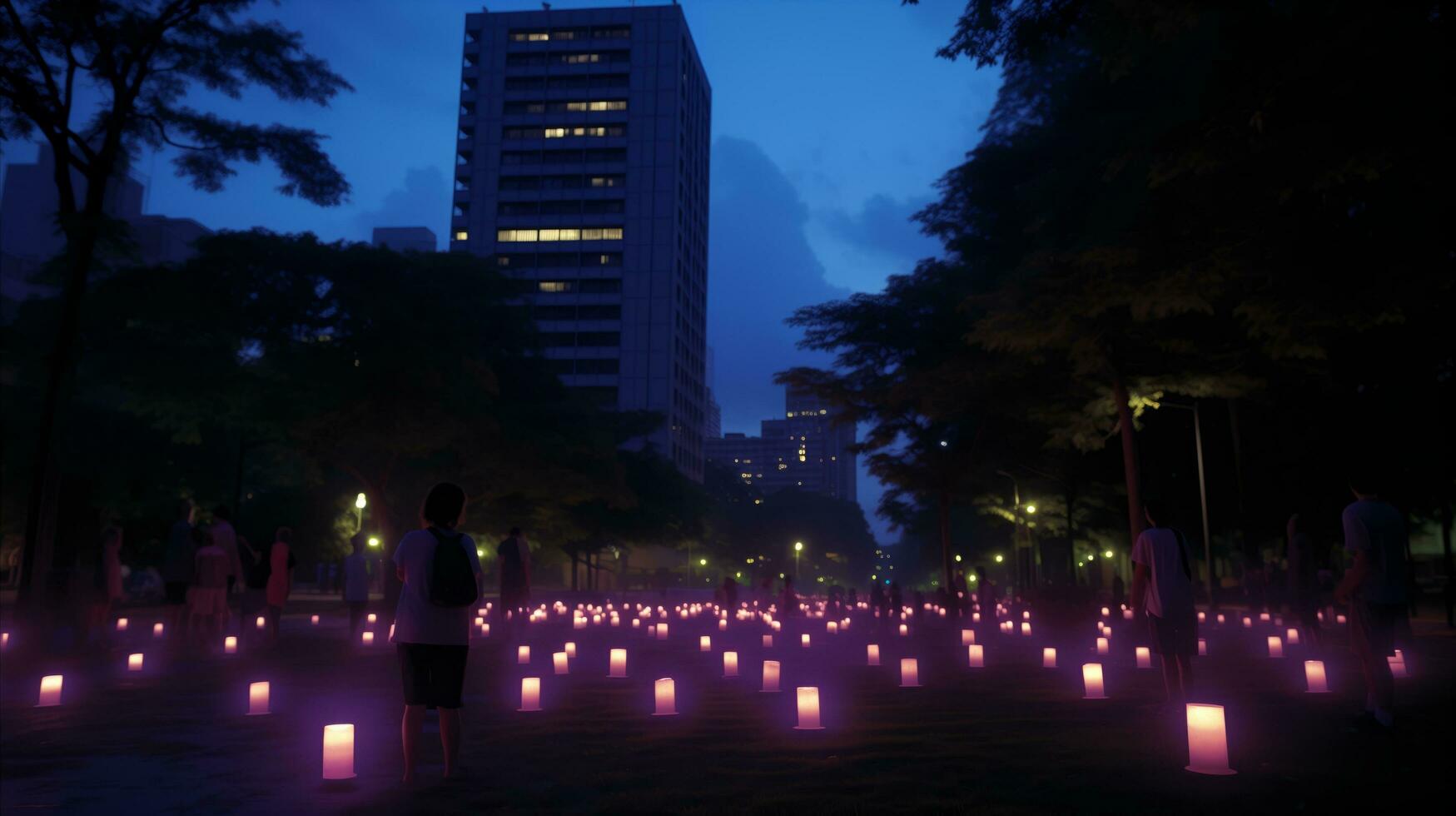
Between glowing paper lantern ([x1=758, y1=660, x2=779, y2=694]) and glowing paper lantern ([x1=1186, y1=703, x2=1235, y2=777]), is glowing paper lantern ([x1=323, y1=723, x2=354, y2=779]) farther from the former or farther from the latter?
glowing paper lantern ([x1=758, y1=660, x2=779, y2=694])

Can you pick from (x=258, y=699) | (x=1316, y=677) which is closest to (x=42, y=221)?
(x=258, y=699)

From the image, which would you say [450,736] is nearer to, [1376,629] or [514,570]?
[1376,629]

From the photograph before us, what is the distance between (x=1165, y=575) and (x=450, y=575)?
588 cm

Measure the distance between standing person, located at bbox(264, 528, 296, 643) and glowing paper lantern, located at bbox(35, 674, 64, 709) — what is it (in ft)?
20.4

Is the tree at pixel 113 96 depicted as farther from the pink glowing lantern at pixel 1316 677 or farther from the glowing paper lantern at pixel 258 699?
the pink glowing lantern at pixel 1316 677

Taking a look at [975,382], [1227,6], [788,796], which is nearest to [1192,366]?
[975,382]

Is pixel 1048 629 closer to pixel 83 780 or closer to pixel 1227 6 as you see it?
pixel 1227 6

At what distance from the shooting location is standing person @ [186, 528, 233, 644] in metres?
14.9

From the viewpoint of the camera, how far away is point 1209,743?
234 inches

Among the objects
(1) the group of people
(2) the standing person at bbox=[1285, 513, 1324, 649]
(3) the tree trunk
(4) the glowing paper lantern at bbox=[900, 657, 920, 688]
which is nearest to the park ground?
(4) the glowing paper lantern at bbox=[900, 657, 920, 688]

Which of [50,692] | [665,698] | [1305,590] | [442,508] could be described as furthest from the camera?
[1305,590]

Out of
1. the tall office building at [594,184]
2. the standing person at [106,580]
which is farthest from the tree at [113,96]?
the tall office building at [594,184]

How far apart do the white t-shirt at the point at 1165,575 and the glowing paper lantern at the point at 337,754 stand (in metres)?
6.31

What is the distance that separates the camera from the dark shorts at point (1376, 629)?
7219mm
